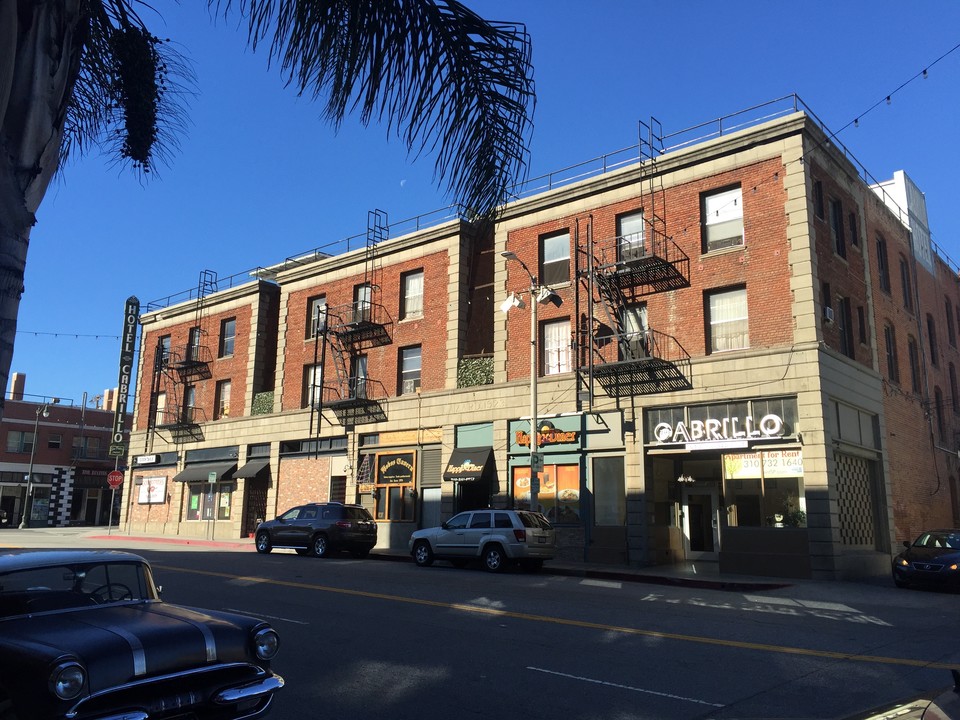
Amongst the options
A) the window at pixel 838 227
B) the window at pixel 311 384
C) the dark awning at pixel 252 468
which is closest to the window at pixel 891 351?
the window at pixel 838 227

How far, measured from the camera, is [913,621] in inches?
522

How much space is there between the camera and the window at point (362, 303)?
1307 inches

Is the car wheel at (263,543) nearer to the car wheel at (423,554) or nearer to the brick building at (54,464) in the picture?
the car wheel at (423,554)

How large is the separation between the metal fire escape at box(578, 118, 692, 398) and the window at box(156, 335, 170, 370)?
2587 cm

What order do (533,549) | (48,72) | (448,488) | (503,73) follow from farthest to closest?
(448,488) < (533,549) < (503,73) < (48,72)

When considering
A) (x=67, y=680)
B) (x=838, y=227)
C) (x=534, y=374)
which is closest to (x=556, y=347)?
(x=534, y=374)

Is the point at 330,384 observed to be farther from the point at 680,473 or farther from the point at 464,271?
the point at 680,473

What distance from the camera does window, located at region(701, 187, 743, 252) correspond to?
23953 millimetres

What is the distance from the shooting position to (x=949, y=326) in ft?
120

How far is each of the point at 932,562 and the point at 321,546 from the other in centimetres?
1740

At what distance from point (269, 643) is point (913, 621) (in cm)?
1194

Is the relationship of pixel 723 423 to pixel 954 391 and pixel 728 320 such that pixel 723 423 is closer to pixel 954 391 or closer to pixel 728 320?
pixel 728 320

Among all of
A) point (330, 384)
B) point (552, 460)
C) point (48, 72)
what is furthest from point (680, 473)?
point (48, 72)

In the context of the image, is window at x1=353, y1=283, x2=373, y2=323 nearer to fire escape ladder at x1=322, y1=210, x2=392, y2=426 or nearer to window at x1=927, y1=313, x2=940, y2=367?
fire escape ladder at x1=322, y1=210, x2=392, y2=426
